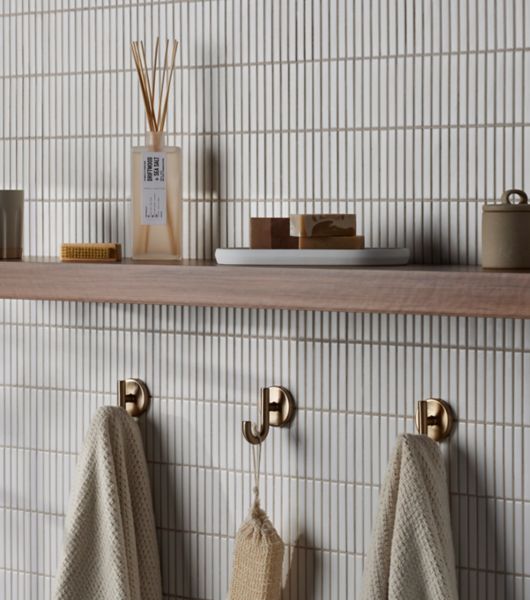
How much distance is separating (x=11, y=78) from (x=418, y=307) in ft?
2.28

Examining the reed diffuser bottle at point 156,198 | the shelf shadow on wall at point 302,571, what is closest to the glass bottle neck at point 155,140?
the reed diffuser bottle at point 156,198

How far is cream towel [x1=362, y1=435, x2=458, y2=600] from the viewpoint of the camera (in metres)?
1.10

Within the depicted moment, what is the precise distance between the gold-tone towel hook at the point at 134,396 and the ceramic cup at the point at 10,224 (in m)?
0.21

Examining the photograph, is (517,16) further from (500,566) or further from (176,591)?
(176,591)

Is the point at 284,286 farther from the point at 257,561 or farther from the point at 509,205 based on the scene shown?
the point at 257,561

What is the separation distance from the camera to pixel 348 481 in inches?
48.1

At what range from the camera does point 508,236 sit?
1019 millimetres

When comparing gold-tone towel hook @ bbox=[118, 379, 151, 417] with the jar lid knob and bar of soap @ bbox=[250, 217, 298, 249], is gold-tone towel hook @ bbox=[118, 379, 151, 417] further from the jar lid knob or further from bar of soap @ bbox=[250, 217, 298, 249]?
the jar lid knob

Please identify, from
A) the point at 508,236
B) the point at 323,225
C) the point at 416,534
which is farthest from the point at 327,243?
the point at 416,534

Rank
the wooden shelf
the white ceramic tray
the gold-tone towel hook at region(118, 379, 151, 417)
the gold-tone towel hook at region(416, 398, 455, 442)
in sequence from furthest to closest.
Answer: the gold-tone towel hook at region(118, 379, 151, 417)
the gold-tone towel hook at region(416, 398, 455, 442)
the white ceramic tray
the wooden shelf

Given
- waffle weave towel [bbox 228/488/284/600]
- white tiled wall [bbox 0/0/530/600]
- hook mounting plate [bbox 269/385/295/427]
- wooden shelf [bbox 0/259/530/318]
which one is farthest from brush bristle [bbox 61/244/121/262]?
waffle weave towel [bbox 228/488/284/600]

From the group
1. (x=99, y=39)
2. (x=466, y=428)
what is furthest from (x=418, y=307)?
(x=99, y=39)

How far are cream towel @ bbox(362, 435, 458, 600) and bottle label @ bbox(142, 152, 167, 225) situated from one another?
0.38 m

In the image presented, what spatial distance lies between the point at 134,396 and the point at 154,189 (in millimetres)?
281
